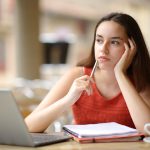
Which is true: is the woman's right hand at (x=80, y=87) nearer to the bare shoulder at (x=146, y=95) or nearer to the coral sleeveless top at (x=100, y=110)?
the coral sleeveless top at (x=100, y=110)

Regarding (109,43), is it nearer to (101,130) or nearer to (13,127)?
(101,130)

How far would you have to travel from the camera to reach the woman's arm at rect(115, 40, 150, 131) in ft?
6.74

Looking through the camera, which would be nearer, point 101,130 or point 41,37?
point 101,130

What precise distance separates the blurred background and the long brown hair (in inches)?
13.9

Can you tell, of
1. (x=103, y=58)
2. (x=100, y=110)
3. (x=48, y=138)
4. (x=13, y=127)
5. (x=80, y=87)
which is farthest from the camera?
(x=100, y=110)

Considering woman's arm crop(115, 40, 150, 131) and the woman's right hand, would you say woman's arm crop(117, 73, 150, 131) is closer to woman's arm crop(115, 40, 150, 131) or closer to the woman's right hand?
woman's arm crop(115, 40, 150, 131)

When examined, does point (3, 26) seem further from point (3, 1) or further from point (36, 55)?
point (36, 55)

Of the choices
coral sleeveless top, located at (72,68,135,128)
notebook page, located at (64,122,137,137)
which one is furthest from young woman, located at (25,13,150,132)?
notebook page, located at (64,122,137,137)

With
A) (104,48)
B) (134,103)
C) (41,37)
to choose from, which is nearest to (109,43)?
(104,48)

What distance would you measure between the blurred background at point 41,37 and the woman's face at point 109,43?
0.42m

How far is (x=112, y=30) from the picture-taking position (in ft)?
7.16

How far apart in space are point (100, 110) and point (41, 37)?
5075 mm

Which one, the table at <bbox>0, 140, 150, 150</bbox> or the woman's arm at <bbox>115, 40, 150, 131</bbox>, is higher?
the woman's arm at <bbox>115, 40, 150, 131</bbox>

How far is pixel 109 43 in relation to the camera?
215 cm
